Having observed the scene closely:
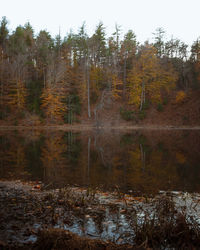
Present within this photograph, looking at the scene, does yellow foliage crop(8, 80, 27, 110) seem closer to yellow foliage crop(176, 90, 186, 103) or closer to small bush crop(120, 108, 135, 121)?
small bush crop(120, 108, 135, 121)

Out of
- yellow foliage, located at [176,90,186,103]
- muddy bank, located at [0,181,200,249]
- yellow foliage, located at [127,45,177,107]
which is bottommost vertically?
muddy bank, located at [0,181,200,249]

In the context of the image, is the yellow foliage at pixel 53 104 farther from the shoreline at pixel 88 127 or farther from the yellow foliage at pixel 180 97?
the yellow foliage at pixel 180 97

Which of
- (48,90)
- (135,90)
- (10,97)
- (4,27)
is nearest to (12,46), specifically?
(4,27)

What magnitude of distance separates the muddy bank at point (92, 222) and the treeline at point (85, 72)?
131 ft

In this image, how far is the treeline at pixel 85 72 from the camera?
4799cm

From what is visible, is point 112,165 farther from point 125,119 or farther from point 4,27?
point 4,27

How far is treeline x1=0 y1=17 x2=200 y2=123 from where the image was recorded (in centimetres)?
4799

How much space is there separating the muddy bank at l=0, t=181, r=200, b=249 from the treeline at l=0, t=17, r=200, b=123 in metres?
40.1

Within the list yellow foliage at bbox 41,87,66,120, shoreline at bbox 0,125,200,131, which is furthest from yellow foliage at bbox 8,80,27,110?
shoreline at bbox 0,125,200,131

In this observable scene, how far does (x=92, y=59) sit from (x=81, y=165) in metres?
50.2

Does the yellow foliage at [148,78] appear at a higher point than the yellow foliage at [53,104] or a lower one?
higher

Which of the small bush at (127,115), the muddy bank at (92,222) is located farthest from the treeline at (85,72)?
the muddy bank at (92,222)

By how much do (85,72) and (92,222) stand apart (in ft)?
164

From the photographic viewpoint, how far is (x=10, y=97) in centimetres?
4984
